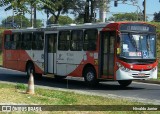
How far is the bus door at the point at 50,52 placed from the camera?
23.0 meters

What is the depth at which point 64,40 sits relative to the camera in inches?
871

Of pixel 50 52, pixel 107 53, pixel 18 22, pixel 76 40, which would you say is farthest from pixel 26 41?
pixel 18 22

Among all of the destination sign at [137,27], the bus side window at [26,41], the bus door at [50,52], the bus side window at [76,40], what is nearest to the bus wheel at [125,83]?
the bus side window at [76,40]

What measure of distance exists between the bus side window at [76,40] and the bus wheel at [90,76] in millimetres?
1194

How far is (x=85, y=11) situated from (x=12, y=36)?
2180 cm

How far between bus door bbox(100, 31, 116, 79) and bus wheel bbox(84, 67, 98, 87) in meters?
0.52

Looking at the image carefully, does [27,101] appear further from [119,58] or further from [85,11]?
[85,11]

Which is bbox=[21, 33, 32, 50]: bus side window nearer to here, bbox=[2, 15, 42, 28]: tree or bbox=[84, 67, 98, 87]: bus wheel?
bbox=[2, 15, 42, 28]: tree

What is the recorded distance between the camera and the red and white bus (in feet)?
61.5

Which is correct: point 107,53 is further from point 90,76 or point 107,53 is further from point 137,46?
point 90,76

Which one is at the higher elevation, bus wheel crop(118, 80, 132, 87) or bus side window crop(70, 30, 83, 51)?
bus side window crop(70, 30, 83, 51)

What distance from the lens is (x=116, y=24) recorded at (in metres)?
18.9

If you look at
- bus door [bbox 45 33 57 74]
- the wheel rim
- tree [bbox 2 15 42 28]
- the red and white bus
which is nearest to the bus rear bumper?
the red and white bus

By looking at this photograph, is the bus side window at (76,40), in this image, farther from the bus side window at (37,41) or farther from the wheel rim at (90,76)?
the bus side window at (37,41)
